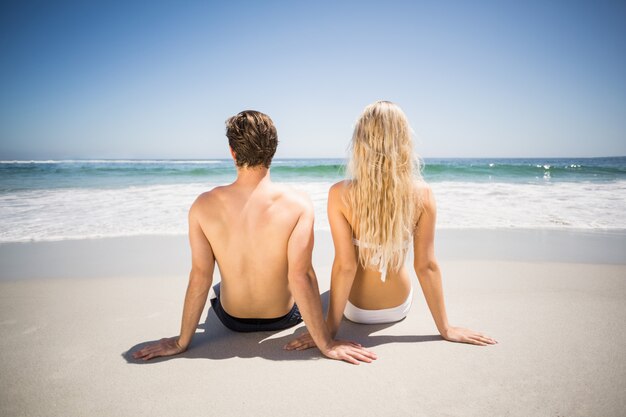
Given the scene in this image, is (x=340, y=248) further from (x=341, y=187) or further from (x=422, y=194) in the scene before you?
(x=422, y=194)

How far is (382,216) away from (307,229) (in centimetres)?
51

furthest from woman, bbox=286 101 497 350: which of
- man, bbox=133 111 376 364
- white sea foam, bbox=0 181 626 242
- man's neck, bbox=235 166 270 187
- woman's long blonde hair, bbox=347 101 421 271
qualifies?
white sea foam, bbox=0 181 626 242

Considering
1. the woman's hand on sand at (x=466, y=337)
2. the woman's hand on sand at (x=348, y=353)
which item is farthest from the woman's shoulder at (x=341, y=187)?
the woman's hand on sand at (x=466, y=337)

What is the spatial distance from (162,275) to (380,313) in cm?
255

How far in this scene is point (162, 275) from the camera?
3.70m

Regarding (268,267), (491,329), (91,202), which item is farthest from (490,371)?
(91,202)

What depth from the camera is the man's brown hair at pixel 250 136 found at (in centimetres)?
198

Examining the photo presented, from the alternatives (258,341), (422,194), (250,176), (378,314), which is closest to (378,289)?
(378,314)

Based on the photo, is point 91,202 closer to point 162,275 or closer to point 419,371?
point 162,275

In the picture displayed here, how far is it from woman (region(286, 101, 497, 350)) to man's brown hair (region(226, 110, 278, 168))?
54 cm

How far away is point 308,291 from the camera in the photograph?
6.70 ft

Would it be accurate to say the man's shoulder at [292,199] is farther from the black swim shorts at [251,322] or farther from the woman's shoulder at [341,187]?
the black swim shorts at [251,322]

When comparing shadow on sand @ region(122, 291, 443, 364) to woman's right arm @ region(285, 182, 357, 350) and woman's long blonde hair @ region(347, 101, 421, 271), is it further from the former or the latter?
woman's long blonde hair @ region(347, 101, 421, 271)

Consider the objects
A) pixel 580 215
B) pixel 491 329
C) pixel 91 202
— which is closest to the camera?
pixel 491 329
